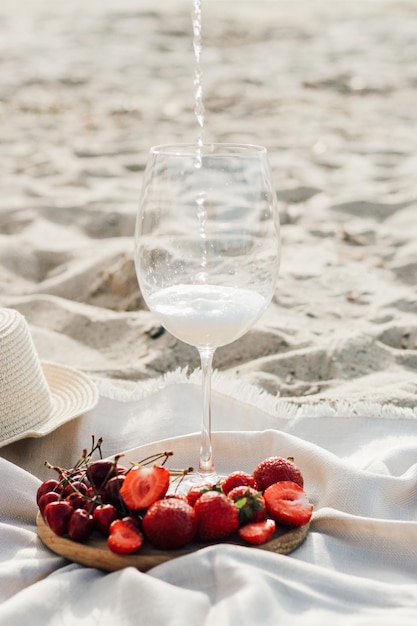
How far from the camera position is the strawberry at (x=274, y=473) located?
1.72m

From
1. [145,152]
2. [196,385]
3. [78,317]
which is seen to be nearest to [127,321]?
[78,317]

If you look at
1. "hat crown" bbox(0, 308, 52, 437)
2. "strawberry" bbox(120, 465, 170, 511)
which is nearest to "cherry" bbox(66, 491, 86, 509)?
"strawberry" bbox(120, 465, 170, 511)

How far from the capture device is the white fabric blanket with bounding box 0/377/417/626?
57.5 inches

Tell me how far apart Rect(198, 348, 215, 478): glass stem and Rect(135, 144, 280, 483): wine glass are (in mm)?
37

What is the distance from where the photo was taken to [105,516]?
159cm

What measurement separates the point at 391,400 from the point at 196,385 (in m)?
0.51

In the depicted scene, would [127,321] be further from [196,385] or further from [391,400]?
[391,400]

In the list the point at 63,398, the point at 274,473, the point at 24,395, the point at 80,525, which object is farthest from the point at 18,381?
the point at 274,473

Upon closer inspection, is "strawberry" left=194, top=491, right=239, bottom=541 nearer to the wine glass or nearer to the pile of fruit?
the pile of fruit

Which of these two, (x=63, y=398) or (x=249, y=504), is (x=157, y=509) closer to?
(x=249, y=504)

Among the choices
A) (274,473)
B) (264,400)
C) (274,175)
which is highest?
(274,473)

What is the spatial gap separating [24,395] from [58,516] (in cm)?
52

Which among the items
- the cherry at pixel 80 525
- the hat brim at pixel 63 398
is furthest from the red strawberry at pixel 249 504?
the hat brim at pixel 63 398

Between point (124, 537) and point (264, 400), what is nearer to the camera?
point (124, 537)
